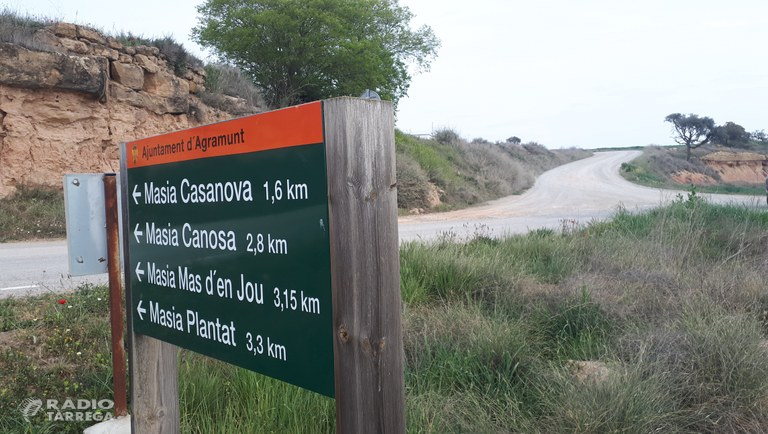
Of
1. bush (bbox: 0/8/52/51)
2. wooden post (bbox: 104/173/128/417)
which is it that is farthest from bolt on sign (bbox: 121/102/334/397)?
bush (bbox: 0/8/52/51)

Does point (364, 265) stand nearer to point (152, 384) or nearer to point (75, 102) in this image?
point (152, 384)

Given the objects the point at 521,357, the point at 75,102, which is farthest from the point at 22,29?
the point at 521,357

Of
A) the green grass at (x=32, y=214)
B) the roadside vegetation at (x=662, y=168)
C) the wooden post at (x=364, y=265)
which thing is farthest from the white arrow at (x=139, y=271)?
the roadside vegetation at (x=662, y=168)

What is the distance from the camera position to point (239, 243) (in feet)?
7.42

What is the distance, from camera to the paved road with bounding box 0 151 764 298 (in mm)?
7816

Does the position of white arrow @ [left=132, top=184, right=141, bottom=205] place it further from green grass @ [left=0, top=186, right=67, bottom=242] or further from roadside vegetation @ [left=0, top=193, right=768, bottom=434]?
green grass @ [left=0, top=186, right=67, bottom=242]

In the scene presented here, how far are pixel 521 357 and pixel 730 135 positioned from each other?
70406 millimetres

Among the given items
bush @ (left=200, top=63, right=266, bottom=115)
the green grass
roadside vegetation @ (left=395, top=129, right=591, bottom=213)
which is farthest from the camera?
roadside vegetation @ (left=395, top=129, right=591, bottom=213)

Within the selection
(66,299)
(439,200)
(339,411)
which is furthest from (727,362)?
(439,200)

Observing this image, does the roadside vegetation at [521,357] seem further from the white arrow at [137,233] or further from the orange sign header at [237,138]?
the orange sign header at [237,138]

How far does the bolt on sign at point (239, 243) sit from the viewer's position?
1.94 m

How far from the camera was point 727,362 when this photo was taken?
3695 millimetres

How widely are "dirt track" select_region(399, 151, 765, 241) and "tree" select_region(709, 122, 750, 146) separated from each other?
90.8 ft

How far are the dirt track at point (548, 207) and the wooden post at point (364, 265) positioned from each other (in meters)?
7.00
